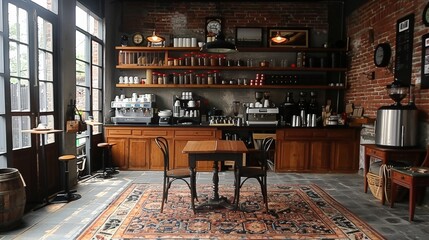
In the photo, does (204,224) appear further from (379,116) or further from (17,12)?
(17,12)

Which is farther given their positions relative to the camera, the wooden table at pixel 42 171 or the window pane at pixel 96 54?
the window pane at pixel 96 54

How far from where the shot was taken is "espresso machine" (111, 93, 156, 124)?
21.0ft

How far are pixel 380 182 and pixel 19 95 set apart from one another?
5050 millimetres

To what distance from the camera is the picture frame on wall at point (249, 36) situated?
6926 mm

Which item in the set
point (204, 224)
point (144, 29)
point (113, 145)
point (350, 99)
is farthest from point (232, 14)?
point (204, 224)

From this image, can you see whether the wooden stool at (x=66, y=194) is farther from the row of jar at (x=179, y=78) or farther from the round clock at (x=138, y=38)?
the round clock at (x=138, y=38)

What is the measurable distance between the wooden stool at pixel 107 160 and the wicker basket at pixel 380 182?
4511 mm

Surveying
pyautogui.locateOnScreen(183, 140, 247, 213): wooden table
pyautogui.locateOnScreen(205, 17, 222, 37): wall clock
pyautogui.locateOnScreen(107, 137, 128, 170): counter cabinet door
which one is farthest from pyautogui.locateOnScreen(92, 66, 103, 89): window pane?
pyautogui.locateOnScreen(183, 140, 247, 213): wooden table

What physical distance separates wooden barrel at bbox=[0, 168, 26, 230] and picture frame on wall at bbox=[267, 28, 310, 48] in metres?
5.53

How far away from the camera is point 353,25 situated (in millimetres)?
6586

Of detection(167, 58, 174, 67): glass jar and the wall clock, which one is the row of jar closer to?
detection(167, 58, 174, 67): glass jar

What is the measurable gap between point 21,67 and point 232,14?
15.1 feet

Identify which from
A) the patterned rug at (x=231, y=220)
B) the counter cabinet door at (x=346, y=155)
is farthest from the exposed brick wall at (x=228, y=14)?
the patterned rug at (x=231, y=220)

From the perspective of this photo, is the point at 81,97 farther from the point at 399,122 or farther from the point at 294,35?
the point at 399,122
